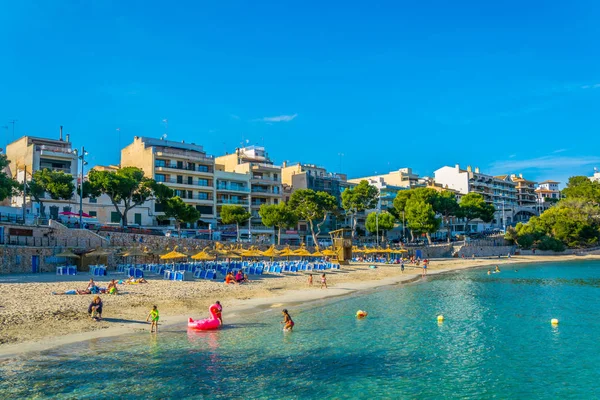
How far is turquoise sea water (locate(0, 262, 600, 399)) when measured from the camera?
15.4 m

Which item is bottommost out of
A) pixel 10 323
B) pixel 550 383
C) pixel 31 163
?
pixel 550 383

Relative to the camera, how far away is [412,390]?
15688mm

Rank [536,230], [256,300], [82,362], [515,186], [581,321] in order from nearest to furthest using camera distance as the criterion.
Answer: [82,362], [581,321], [256,300], [536,230], [515,186]

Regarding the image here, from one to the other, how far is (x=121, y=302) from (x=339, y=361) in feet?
49.1

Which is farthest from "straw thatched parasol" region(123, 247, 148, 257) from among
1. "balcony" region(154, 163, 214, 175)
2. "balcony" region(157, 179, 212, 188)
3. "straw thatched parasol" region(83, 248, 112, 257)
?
"balcony" region(154, 163, 214, 175)

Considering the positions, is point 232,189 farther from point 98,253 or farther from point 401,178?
point 401,178

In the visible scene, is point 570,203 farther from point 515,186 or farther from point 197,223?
point 197,223

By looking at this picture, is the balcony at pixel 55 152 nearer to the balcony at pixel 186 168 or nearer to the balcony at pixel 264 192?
the balcony at pixel 186 168

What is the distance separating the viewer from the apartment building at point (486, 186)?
132m

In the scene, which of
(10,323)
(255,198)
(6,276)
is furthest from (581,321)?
(255,198)

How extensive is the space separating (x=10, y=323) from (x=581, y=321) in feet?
96.0

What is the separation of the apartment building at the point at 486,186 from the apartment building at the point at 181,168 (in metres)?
74.7

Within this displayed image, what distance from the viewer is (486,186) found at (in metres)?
136

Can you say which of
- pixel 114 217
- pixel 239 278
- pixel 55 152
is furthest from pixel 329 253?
pixel 55 152
